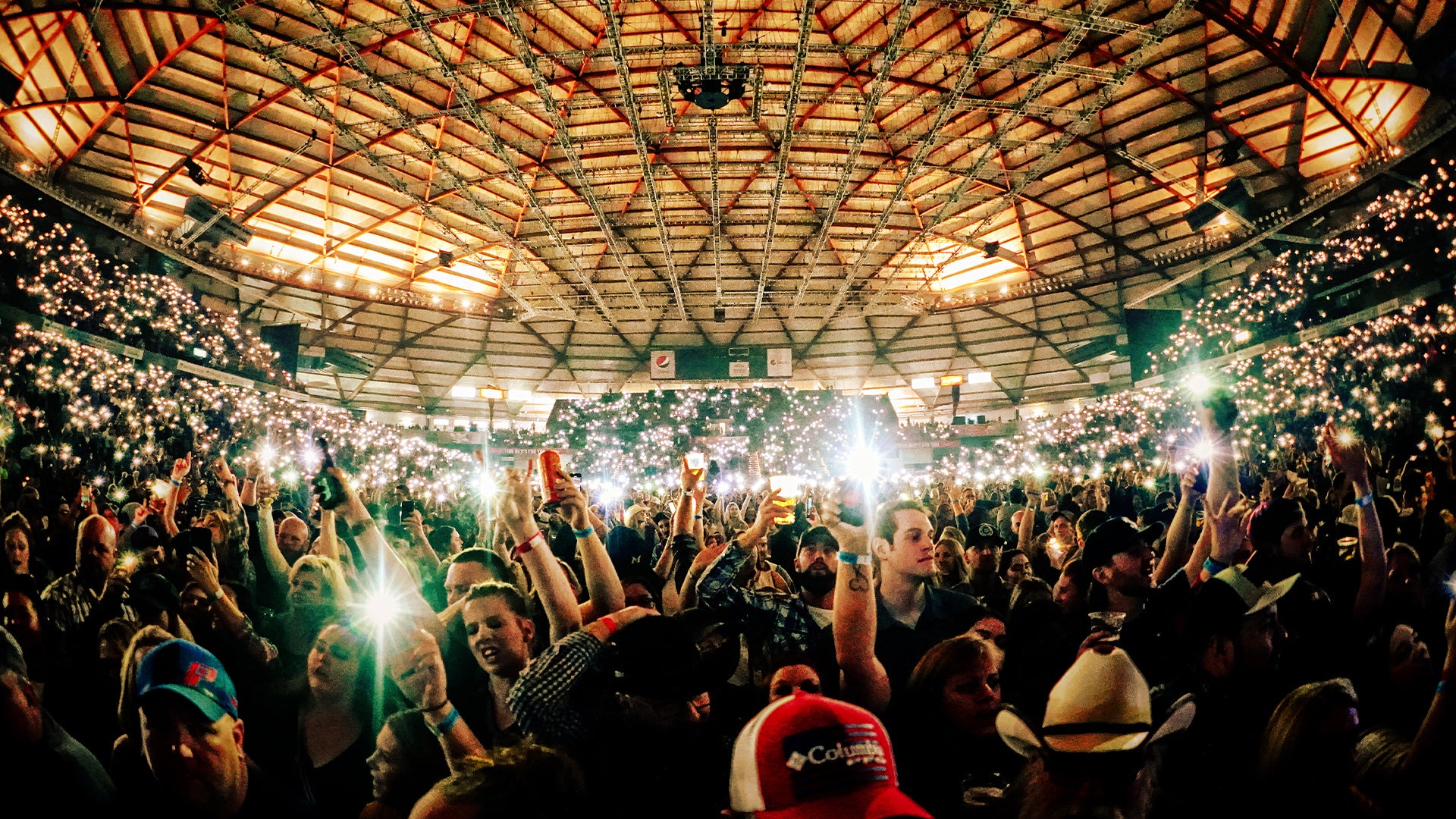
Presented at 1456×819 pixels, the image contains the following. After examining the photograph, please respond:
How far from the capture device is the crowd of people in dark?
122 centimetres

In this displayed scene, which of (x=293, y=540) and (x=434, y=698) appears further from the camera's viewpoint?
(x=293, y=540)

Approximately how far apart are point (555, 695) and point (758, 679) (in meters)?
0.82

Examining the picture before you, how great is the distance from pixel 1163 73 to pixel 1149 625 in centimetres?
1359

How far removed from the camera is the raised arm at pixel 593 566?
2.30 m

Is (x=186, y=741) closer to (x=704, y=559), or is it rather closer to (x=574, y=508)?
(x=574, y=508)

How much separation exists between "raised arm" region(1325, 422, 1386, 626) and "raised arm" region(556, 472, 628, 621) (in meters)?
2.81

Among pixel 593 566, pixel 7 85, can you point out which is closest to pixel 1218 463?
pixel 593 566

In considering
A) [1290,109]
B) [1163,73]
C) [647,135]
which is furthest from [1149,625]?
[1290,109]

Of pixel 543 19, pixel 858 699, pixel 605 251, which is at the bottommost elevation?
pixel 858 699

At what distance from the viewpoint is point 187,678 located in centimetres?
147

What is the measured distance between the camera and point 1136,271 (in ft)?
52.4

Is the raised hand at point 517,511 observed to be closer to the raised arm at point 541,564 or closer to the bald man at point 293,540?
the raised arm at point 541,564

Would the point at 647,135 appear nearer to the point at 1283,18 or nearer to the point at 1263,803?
the point at 1283,18

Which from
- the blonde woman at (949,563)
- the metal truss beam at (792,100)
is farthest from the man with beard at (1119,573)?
the metal truss beam at (792,100)
